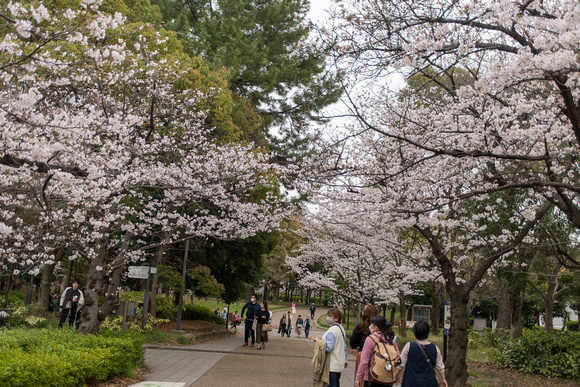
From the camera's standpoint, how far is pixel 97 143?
7.43m

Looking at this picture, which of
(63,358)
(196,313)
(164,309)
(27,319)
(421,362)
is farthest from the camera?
(196,313)

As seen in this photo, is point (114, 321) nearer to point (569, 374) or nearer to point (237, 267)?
point (237, 267)

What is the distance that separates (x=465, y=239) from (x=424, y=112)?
401 centimetres

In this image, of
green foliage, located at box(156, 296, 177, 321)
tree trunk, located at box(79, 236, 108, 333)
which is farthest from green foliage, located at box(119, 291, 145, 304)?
tree trunk, located at box(79, 236, 108, 333)

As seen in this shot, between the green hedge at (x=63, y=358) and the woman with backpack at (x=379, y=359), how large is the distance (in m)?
3.69

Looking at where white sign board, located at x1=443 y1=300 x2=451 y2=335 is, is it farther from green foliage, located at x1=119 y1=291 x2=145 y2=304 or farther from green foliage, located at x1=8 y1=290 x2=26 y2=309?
green foliage, located at x1=8 y1=290 x2=26 y2=309

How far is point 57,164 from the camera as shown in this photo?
21.2 feet

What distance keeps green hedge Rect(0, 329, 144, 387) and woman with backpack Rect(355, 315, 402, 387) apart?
3.69 m

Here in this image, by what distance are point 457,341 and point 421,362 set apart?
5301 millimetres

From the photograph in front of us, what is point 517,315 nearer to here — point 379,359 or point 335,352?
point 335,352

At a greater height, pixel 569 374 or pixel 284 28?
pixel 284 28

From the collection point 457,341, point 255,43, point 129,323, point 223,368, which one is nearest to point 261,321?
point 129,323

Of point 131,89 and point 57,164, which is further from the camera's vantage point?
point 131,89

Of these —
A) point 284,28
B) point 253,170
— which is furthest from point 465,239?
point 284,28
